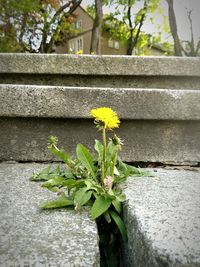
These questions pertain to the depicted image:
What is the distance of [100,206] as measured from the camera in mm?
933

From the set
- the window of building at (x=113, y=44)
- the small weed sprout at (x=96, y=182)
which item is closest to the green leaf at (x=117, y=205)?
the small weed sprout at (x=96, y=182)

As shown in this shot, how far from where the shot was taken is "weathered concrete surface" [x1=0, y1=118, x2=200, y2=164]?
5.07ft

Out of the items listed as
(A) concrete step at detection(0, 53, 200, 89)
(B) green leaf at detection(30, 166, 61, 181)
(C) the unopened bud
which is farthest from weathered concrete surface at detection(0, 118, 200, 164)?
(A) concrete step at detection(0, 53, 200, 89)

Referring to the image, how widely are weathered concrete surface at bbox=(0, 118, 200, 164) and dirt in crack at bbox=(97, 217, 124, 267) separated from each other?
601 millimetres

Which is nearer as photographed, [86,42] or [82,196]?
[82,196]

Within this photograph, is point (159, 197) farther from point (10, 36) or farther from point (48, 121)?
point (10, 36)

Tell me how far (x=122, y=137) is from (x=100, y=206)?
69 cm

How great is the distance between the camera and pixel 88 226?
2.83 feet

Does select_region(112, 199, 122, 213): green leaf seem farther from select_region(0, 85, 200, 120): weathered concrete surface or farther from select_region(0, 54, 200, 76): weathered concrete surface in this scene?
select_region(0, 54, 200, 76): weathered concrete surface

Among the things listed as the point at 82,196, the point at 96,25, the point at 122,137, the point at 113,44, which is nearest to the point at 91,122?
the point at 122,137

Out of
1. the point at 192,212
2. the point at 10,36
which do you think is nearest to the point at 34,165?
the point at 192,212

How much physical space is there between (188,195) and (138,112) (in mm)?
637

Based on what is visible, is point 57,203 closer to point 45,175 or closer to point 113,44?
point 45,175

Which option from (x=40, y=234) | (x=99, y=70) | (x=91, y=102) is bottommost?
(x=40, y=234)
